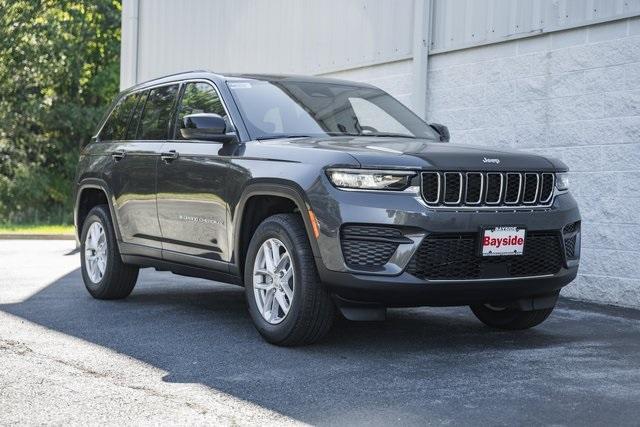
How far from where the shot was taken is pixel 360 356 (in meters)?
6.07

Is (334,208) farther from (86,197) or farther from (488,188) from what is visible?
(86,197)

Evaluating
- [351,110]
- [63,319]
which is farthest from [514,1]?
[63,319]

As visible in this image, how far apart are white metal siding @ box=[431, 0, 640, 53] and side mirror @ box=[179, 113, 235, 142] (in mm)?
3977

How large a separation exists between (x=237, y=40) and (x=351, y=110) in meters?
8.14

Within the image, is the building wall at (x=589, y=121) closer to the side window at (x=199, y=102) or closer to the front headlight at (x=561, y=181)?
the front headlight at (x=561, y=181)

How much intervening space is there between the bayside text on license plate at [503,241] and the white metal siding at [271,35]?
18.6 feet

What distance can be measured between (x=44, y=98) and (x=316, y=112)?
82.6 feet

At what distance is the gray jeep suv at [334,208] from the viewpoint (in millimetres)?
5770

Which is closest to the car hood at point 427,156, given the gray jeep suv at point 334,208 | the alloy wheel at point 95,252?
the gray jeep suv at point 334,208

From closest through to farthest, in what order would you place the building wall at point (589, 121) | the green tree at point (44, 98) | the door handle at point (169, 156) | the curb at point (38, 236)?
the door handle at point (169, 156) → the building wall at point (589, 121) → the curb at point (38, 236) → the green tree at point (44, 98)

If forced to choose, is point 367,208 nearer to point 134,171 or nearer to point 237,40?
point 134,171

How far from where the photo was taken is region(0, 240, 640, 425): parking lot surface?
15.3 ft

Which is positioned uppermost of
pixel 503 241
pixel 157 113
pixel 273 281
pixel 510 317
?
pixel 157 113

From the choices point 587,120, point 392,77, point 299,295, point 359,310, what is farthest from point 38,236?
point 359,310
